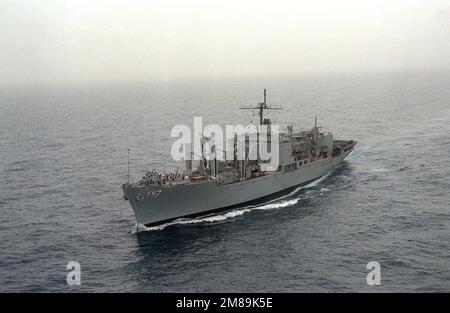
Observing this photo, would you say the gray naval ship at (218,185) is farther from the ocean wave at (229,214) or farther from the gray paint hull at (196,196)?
the ocean wave at (229,214)

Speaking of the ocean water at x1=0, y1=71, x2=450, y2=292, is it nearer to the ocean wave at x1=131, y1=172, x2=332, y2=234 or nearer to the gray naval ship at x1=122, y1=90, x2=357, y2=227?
the ocean wave at x1=131, y1=172, x2=332, y2=234

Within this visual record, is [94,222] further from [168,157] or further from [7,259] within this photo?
[168,157]

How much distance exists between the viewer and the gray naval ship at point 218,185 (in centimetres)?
4112

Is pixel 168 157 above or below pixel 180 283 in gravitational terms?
above

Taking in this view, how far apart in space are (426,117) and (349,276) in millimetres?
74151

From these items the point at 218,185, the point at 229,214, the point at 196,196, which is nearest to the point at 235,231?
the point at 229,214
